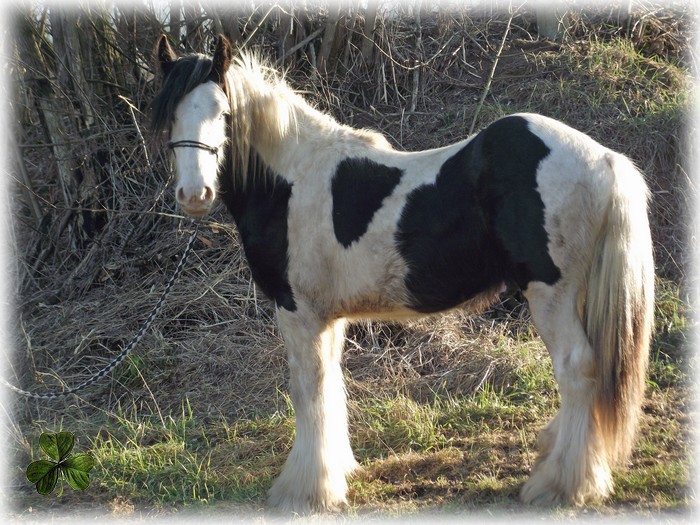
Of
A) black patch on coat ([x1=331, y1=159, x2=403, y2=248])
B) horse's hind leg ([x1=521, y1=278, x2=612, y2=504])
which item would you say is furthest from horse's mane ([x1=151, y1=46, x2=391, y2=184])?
horse's hind leg ([x1=521, y1=278, x2=612, y2=504])

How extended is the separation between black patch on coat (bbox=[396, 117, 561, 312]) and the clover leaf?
2.24 m

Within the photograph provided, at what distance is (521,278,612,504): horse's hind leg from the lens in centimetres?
333

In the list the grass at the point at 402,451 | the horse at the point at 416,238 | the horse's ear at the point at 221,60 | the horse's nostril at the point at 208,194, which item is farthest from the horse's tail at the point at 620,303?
the horse's ear at the point at 221,60

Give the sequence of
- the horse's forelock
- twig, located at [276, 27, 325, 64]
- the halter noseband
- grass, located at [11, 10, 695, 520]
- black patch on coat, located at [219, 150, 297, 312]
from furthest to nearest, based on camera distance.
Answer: twig, located at [276, 27, 325, 64] < grass, located at [11, 10, 695, 520] < black patch on coat, located at [219, 150, 297, 312] < the horse's forelock < the halter noseband

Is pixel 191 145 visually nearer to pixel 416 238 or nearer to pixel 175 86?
pixel 175 86

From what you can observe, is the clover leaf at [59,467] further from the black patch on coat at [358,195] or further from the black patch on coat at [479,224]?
the black patch on coat at [479,224]

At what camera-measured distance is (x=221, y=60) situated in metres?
3.60

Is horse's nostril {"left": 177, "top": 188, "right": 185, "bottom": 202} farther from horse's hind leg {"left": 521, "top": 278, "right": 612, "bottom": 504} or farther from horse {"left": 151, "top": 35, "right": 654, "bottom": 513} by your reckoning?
horse's hind leg {"left": 521, "top": 278, "right": 612, "bottom": 504}

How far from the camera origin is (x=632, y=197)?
3.29 metres

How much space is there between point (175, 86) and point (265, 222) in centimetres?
85

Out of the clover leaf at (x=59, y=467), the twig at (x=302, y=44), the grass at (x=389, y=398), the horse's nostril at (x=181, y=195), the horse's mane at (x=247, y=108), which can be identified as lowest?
the clover leaf at (x=59, y=467)

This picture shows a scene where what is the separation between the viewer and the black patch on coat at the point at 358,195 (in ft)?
12.0

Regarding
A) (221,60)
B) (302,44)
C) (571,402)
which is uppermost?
(302,44)

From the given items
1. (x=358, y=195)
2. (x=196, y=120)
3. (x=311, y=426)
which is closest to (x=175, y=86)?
(x=196, y=120)
